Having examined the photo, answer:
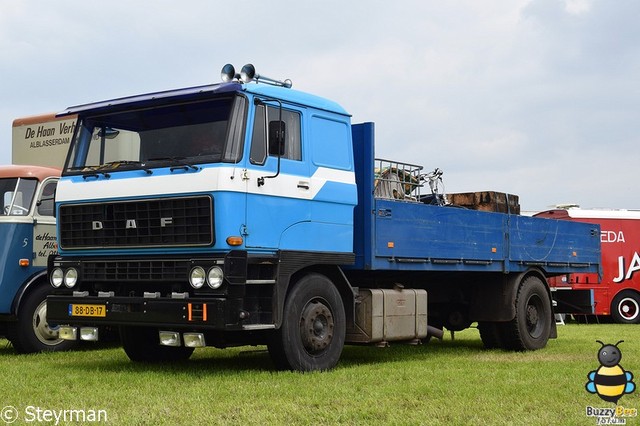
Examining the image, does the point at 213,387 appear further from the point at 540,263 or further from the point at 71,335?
the point at 540,263

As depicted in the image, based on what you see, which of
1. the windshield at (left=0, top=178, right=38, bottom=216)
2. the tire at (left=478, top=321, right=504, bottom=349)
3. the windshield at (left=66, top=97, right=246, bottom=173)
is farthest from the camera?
the tire at (left=478, top=321, right=504, bottom=349)

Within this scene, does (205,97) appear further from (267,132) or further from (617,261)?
(617,261)

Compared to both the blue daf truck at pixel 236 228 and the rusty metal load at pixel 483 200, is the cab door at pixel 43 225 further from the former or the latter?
the rusty metal load at pixel 483 200

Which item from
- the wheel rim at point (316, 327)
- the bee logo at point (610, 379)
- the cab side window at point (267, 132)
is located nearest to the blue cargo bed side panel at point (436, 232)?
the wheel rim at point (316, 327)

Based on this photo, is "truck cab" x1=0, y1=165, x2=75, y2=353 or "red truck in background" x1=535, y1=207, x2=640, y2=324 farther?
"red truck in background" x1=535, y1=207, x2=640, y2=324

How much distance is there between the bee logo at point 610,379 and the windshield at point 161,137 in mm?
3964

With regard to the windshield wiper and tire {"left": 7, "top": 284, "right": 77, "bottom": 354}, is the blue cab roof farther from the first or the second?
tire {"left": 7, "top": 284, "right": 77, "bottom": 354}

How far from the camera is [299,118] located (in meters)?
9.74

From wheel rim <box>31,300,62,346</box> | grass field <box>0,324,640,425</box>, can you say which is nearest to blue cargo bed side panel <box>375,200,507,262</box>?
grass field <box>0,324,640,425</box>

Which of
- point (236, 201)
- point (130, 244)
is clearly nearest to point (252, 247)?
point (236, 201)

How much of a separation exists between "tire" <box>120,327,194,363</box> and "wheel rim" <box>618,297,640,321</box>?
15.3 meters

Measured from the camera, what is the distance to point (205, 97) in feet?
30.3

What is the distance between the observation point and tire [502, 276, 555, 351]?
12969mm

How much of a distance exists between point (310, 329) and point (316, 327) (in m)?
0.14
